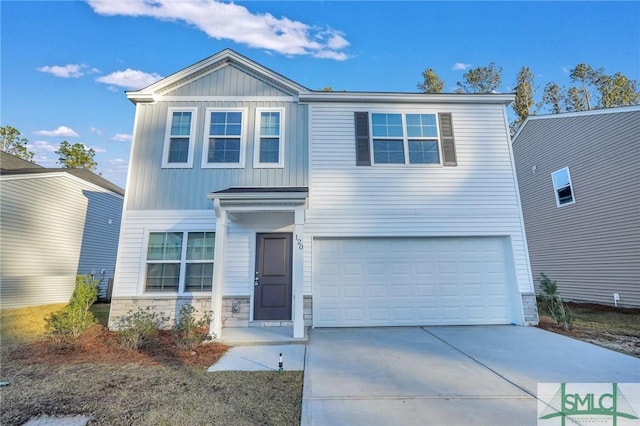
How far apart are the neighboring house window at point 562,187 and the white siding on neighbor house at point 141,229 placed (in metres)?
12.0

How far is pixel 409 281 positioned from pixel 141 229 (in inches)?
267

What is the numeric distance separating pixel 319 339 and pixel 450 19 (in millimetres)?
9303

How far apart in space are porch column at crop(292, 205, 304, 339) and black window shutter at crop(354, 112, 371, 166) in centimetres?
235

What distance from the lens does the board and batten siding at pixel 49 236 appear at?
9156 millimetres

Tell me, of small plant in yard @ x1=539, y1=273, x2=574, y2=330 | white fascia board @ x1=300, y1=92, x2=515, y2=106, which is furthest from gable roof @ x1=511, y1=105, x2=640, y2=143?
small plant in yard @ x1=539, y1=273, x2=574, y2=330

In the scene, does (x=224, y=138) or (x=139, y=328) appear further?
(x=224, y=138)

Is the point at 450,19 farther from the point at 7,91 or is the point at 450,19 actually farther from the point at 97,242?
the point at 97,242

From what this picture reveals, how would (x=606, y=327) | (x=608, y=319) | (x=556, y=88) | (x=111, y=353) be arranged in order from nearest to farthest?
(x=111, y=353) < (x=606, y=327) < (x=608, y=319) < (x=556, y=88)

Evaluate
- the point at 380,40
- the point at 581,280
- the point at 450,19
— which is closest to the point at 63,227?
the point at 380,40

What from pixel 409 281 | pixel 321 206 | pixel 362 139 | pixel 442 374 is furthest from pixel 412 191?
pixel 442 374

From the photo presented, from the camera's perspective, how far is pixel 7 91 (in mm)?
8297

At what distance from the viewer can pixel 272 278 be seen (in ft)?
22.6

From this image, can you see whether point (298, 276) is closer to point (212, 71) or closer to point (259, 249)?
point (259, 249)

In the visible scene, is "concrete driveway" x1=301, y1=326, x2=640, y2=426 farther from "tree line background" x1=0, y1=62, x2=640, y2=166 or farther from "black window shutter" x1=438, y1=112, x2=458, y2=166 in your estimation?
"tree line background" x1=0, y1=62, x2=640, y2=166
